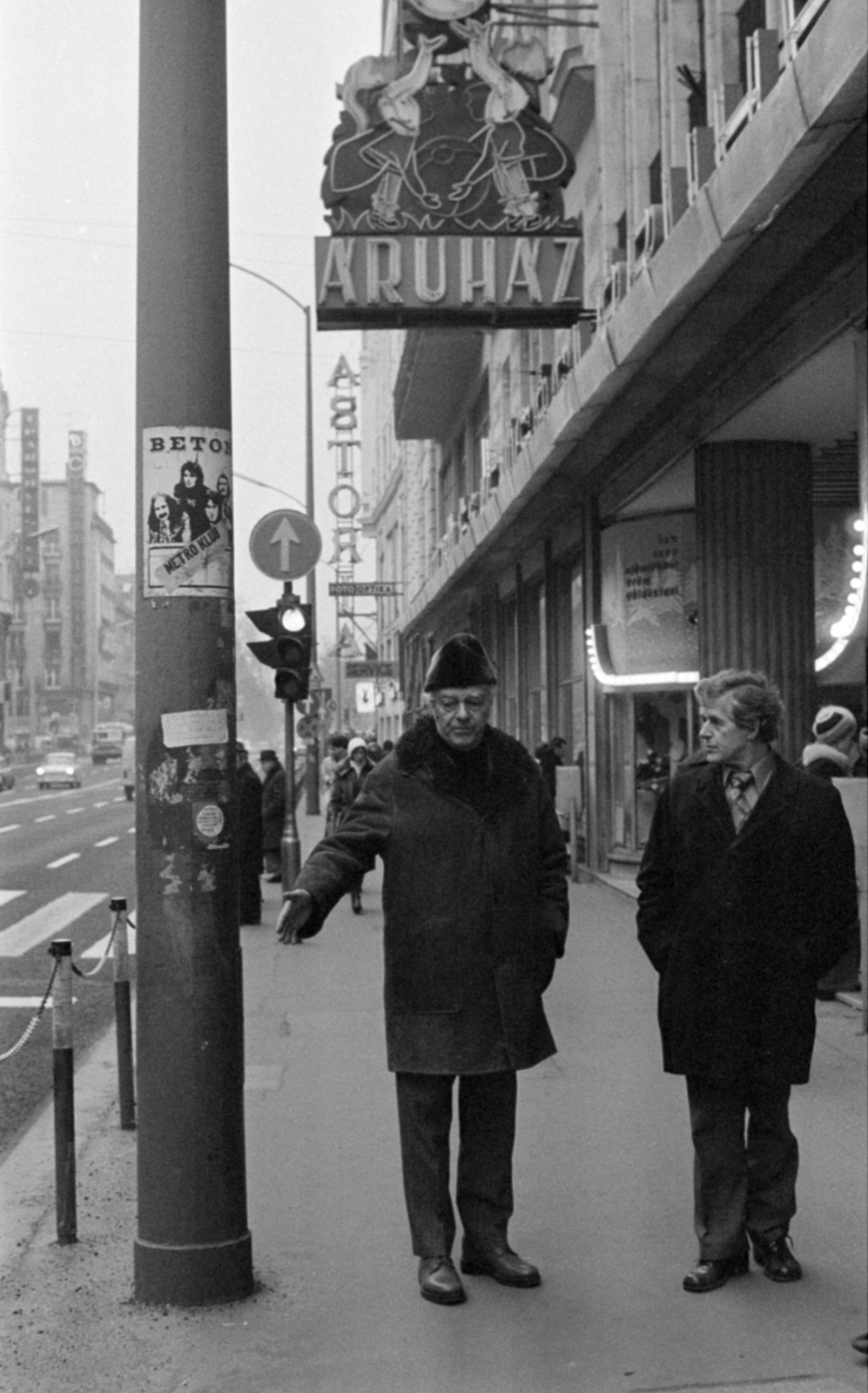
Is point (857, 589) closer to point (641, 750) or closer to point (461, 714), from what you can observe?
point (461, 714)

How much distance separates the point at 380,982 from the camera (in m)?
11.9

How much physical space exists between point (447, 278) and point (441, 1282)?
13718 millimetres

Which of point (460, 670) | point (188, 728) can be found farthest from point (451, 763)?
point (188, 728)

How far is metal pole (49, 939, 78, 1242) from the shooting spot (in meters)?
5.66

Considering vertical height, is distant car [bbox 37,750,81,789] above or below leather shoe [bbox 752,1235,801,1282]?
below

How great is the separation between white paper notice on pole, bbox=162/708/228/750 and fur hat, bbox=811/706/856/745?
17.8ft

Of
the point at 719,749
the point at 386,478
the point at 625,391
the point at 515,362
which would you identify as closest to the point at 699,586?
the point at 625,391

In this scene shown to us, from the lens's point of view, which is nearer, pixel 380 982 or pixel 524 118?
pixel 380 982

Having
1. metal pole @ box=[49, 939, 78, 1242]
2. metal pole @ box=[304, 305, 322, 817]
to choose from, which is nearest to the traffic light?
metal pole @ box=[49, 939, 78, 1242]

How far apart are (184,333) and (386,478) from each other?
6312 centimetres

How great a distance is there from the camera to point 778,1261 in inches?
205

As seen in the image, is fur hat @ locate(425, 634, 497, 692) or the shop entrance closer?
fur hat @ locate(425, 634, 497, 692)

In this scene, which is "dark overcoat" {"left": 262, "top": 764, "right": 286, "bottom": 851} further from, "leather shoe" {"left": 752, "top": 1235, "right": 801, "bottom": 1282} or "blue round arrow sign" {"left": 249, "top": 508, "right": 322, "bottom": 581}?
"leather shoe" {"left": 752, "top": 1235, "right": 801, "bottom": 1282}

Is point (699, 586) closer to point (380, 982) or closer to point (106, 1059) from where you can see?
point (380, 982)
